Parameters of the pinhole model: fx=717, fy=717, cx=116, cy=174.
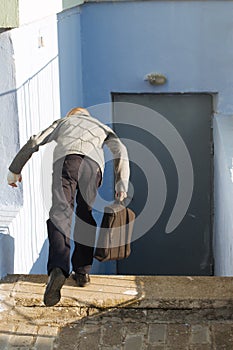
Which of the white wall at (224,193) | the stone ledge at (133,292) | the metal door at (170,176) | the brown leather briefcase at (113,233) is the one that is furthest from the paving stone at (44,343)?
the metal door at (170,176)

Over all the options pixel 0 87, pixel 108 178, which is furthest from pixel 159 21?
pixel 0 87

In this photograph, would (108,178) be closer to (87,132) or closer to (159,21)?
(159,21)

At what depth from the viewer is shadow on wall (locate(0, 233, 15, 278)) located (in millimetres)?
6391

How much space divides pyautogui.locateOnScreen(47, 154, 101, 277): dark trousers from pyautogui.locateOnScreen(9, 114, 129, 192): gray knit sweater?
0.08 metres

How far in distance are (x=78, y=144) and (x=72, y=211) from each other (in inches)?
22.5

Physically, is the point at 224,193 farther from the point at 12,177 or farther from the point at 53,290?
the point at 53,290

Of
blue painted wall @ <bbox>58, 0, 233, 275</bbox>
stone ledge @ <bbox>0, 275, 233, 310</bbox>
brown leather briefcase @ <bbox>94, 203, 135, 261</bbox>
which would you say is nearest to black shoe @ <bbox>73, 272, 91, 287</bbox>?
stone ledge @ <bbox>0, 275, 233, 310</bbox>

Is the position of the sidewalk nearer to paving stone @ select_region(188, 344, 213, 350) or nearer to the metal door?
paving stone @ select_region(188, 344, 213, 350)

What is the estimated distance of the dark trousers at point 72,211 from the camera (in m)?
5.85

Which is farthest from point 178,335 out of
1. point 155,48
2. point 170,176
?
point 155,48

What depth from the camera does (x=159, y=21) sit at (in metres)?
9.45

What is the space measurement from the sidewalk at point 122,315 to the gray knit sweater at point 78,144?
3.04 ft

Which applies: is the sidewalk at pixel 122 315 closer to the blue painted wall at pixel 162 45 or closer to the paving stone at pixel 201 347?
the paving stone at pixel 201 347

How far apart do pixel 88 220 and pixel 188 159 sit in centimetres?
402
